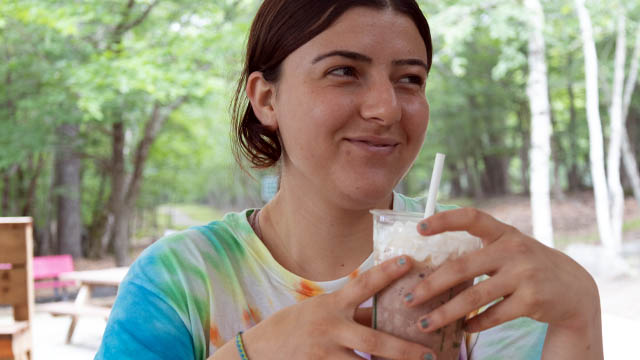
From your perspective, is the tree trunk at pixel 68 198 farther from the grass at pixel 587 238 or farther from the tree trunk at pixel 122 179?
the grass at pixel 587 238

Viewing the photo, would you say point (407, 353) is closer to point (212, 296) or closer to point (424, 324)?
point (424, 324)

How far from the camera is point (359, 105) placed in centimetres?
99

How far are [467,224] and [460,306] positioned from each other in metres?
0.10

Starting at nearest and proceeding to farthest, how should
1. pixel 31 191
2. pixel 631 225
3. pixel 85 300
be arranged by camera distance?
pixel 85 300
pixel 31 191
pixel 631 225

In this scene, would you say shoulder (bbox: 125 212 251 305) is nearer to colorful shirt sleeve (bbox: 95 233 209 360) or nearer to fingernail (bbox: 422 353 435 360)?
colorful shirt sleeve (bbox: 95 233 209 360)

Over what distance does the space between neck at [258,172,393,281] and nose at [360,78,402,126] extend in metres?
0.24

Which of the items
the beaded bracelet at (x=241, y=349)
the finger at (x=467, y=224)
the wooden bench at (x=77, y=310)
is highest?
the finger at (x=467, y=224)

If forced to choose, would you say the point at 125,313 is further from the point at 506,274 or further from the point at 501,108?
the point at 501,108

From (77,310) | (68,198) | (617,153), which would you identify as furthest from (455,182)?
(77,310)

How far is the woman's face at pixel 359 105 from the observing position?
0.99m

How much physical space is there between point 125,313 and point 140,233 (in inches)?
589

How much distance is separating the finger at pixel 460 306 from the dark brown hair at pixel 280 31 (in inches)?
21.9

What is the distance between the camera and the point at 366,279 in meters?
0.71

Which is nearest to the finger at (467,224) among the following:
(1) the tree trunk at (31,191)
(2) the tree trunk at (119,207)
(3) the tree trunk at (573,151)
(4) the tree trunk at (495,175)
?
(2) the tree trunk at (119,207)
